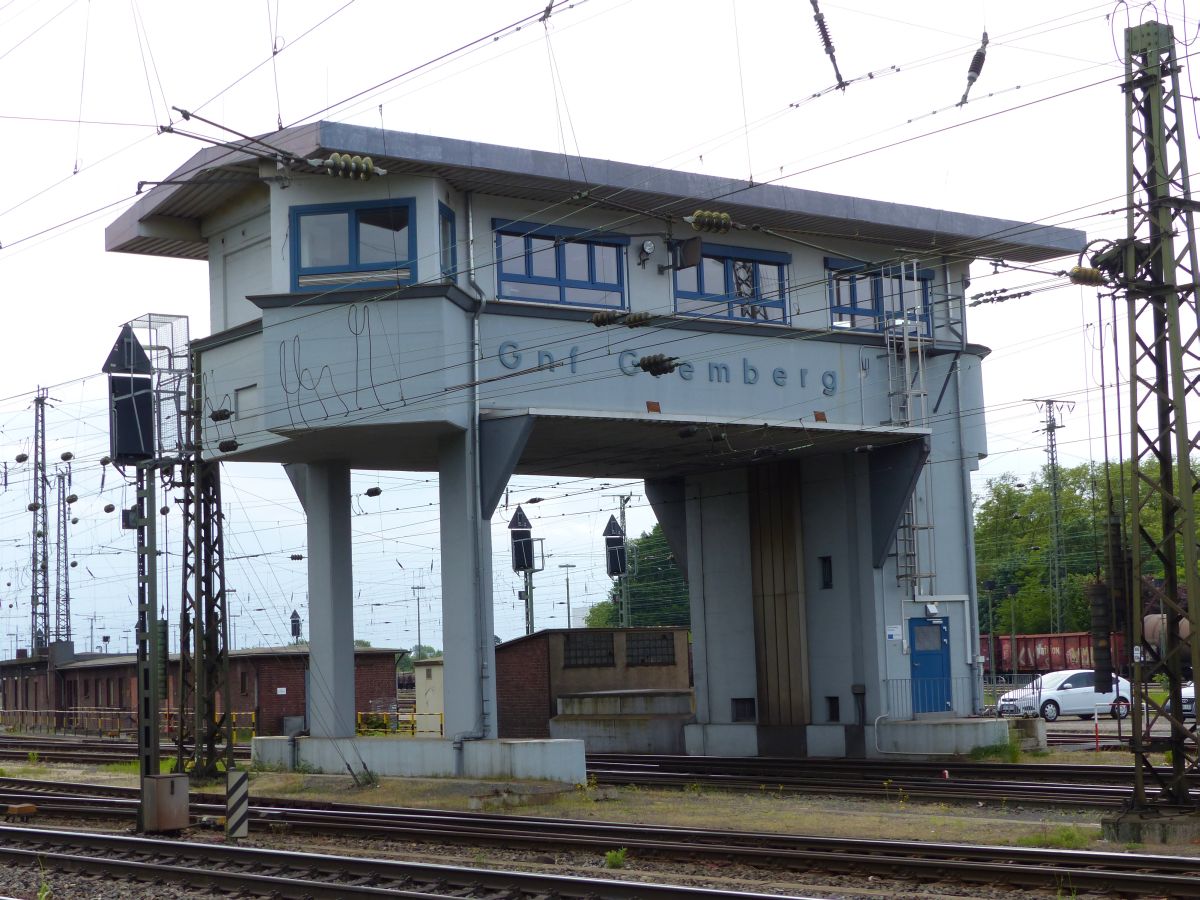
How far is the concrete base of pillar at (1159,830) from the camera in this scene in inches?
633

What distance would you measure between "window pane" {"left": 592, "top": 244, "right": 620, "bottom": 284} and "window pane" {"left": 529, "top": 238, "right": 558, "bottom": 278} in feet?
2.80

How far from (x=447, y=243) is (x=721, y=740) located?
1361 cm

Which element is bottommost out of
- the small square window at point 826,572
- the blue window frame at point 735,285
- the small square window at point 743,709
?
the small square window at point 743,709

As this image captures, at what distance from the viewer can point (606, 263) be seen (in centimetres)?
2680

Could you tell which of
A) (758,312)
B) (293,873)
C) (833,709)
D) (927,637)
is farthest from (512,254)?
(293,873)

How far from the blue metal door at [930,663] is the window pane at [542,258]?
35.5ft

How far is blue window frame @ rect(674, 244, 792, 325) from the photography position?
27562mm

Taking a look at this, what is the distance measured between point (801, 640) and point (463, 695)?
29.5 feet

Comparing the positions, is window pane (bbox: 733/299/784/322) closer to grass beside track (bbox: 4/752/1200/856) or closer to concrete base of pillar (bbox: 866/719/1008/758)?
concrete base of pillar (bbox: 866/719/1008/758)

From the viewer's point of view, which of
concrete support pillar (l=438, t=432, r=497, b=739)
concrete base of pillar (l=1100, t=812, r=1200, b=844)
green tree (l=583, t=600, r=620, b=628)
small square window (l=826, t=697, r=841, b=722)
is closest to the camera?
concrete base of pillar (l=1100, t=812, r=1200, b=844)

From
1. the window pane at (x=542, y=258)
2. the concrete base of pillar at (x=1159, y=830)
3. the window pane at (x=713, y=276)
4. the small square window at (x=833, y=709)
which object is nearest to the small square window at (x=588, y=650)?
the small square window at (x=833, y=709)

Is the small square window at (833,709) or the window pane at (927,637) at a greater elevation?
the window pane at (927,637)

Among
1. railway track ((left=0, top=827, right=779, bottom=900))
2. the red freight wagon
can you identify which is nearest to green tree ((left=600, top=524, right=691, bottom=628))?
the red freight wagon

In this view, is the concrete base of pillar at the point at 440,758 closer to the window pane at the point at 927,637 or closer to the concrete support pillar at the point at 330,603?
the concrete support pillar at the point at 330,603
